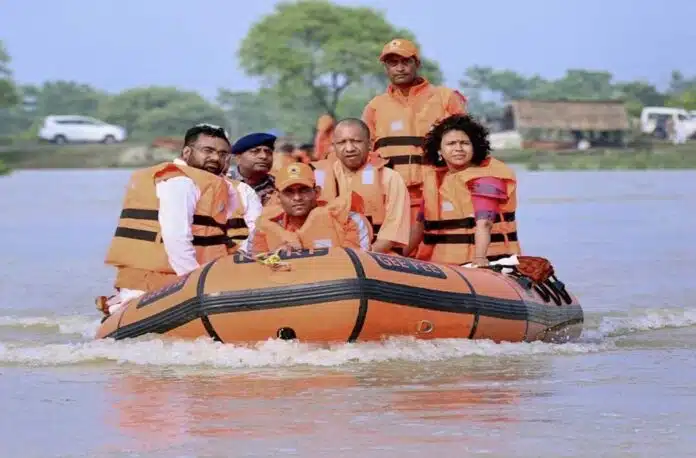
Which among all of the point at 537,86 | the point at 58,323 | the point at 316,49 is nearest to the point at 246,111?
the point at 537,86

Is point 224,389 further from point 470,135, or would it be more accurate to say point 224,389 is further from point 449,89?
point 449,89

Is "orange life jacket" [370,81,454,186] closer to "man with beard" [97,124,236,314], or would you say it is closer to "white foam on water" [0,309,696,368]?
"man with beard" [97,124,236,314]

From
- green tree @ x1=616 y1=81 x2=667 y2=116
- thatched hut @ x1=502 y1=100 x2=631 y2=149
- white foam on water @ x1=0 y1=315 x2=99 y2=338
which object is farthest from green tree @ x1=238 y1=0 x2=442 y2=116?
white foam on water @ x1=0 y1=315 x2=99 y2=338

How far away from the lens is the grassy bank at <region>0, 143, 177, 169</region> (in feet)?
196

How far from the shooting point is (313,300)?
7.50m

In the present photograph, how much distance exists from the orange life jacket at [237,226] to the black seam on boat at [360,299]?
43.5 inches

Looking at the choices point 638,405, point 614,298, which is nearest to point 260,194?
point 638,405

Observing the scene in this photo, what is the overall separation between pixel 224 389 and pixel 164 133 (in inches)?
3284

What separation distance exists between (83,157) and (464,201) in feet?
174

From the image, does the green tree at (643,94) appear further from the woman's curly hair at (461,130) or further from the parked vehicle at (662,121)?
the woman's curly hair at (461,130)

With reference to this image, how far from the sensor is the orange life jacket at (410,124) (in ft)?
31.1

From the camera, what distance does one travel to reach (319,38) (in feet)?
249

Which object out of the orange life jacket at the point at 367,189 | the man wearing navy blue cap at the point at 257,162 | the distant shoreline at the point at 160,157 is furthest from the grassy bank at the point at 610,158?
the orange life jacket at the point at 367,189

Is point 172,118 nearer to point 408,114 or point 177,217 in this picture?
point 408,114
